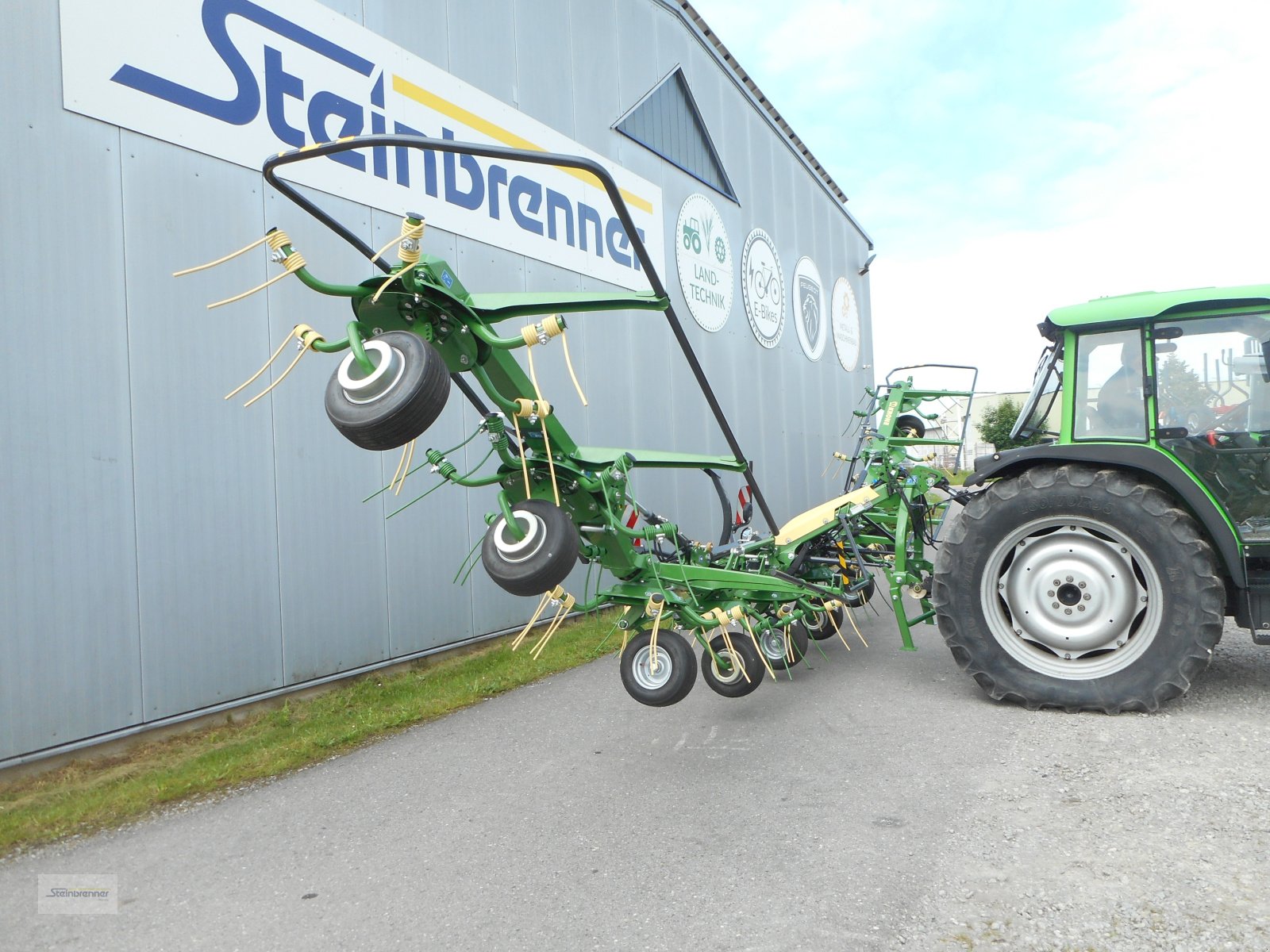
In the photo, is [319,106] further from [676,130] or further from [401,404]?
[676,130]

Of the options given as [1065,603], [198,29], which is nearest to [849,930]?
[1065,603]

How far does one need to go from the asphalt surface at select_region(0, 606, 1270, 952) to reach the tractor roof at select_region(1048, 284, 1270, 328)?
6.36ft

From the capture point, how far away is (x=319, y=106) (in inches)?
203

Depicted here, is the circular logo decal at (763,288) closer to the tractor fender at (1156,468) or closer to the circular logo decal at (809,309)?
the circular logo decal at (809,309)

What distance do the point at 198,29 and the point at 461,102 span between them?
2086 millimetres

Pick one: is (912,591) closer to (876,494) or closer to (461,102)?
(876,494)

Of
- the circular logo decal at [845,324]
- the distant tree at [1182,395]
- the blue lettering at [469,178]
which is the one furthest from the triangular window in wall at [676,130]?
the distant tree at [1182,395]

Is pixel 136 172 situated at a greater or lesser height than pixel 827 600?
greater

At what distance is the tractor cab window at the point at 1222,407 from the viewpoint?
409cm

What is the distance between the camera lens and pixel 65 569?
3834mm

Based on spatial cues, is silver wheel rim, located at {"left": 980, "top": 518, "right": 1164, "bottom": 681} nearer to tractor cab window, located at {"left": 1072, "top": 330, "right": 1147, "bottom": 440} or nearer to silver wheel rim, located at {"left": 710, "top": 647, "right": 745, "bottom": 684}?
tractor cab window, located at {"left": 1072, "top": 330, "right": 1147, "bottom": 440}

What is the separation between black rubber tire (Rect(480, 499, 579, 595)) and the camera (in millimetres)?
2674

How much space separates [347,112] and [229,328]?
1.71m

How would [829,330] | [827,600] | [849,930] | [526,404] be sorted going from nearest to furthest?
[849,930] → [526,404] → [827,600] → [829,330]
